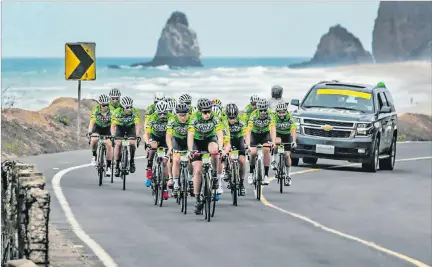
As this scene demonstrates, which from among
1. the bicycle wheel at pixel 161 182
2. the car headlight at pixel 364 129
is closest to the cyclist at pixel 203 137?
the bicycle wheel at pixel 161 182

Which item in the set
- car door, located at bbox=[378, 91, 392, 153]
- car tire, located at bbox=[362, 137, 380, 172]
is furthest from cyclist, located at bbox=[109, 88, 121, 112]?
car door, located at bbox=[378, 91, 392, 153]

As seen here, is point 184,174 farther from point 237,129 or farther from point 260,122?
point 260,122

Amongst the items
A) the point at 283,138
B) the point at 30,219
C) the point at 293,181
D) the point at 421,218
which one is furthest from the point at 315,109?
the point at 30,219

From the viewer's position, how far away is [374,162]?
33.8 meters

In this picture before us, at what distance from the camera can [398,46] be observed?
182m

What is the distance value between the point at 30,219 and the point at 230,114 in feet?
42.6

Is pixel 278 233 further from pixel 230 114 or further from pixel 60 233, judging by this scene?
pixel 230 114

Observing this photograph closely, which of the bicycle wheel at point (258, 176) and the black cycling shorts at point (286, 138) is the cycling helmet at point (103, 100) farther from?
the bicycle wheel at point (258, 176)

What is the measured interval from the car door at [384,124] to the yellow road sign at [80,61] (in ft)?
22.7

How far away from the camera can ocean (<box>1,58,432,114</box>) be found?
342 feet

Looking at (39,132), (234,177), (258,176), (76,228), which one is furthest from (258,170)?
(39,132)

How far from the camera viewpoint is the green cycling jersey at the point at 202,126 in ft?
72.7

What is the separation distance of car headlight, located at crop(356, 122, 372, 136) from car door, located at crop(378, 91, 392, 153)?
0.73m

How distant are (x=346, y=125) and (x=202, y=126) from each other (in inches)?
458
